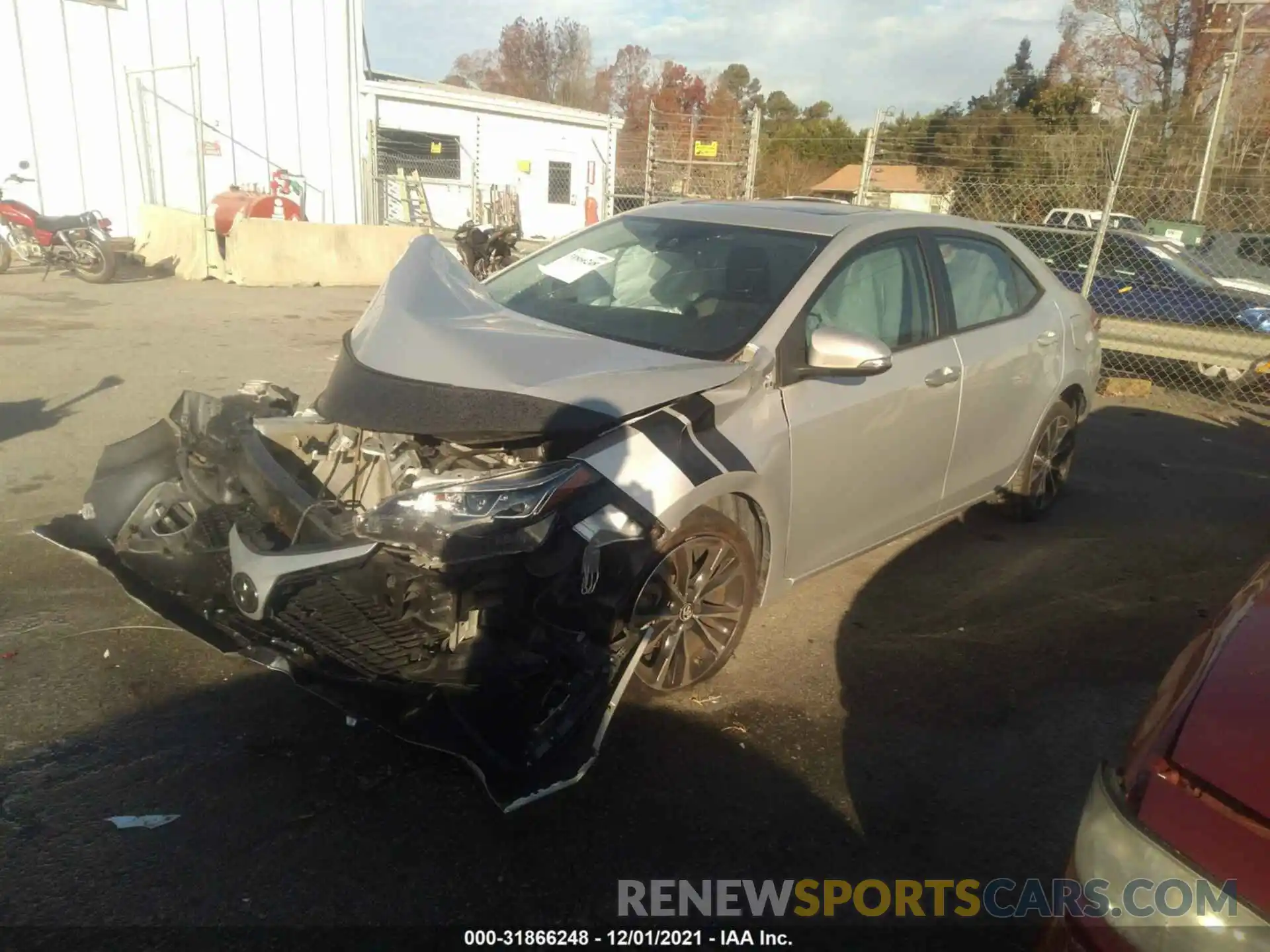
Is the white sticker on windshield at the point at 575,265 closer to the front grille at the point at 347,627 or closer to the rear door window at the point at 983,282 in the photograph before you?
the rear door window at the point at 983,282

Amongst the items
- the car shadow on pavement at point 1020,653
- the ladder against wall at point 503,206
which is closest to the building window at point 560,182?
the ladder against wall at point 503,206

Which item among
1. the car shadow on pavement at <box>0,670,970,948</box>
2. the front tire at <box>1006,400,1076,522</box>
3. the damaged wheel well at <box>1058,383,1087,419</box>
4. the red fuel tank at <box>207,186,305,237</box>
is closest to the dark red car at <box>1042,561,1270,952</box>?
the car shadow on pavement at <box>0,670,970,948</box>

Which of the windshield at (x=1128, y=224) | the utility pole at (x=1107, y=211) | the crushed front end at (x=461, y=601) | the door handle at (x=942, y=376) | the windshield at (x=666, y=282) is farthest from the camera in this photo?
the windshield at (x=1128, y=224)

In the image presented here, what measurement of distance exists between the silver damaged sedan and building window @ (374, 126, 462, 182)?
642 inches

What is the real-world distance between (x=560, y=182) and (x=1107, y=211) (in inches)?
592

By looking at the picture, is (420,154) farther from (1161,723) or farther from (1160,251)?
(1161,723)

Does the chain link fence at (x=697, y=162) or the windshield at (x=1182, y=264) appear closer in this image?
the windshield at (x=1182, y=264)

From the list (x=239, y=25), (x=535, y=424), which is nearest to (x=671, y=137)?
(x=239, y=25)

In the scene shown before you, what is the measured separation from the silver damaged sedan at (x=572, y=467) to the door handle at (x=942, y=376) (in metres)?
0.02

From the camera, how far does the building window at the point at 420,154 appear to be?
1934 cm

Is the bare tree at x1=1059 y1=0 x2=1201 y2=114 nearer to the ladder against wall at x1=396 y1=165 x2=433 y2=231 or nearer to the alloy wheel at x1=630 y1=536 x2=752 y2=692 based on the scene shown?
the ladder against wall at x1=396 y1=165 x2=433 y2=231

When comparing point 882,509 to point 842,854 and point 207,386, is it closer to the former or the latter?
point 842,854

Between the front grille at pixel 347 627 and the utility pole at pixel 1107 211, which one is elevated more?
the utility pole at pixel 1107 211

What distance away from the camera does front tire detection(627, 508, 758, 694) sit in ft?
10.4
